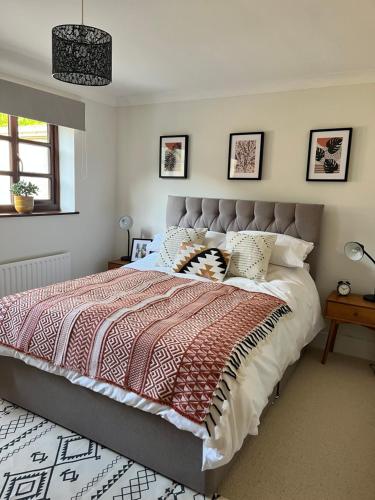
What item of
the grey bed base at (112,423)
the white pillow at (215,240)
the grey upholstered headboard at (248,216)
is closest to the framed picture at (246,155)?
the grey upholstered headboard at (248,216)

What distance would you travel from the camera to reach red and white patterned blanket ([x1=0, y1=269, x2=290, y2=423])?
61.6 inches

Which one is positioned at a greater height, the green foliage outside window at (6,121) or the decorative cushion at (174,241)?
the green foliage outside window at (6,121)

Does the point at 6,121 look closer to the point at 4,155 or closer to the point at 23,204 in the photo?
the point at 4,155

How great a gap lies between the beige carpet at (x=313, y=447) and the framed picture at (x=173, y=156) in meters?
2.36

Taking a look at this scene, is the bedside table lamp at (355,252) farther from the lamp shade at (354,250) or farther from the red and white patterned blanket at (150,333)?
the red and white patterned blanket at (150,333)

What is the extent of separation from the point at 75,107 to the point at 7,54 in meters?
0.79

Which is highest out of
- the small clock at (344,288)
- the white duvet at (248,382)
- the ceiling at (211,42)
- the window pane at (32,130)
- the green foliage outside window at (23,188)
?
the ceiling at (211,42)

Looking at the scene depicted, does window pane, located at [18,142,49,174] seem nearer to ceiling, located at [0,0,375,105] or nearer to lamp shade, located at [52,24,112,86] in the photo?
ceiling, located at [0,0,375,105]

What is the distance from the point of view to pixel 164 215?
13.3 ft

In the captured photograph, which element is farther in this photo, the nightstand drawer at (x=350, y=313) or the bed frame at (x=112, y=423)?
the nightstand drawer at (x=350, y=313)

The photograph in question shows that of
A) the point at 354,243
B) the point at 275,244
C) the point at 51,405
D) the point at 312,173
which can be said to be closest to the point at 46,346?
the point at 51,405

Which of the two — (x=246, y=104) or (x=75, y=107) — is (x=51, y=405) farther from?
(x=246, y=104)

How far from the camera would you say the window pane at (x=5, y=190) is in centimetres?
325

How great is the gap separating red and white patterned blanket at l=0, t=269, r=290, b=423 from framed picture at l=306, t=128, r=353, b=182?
1.43 m
